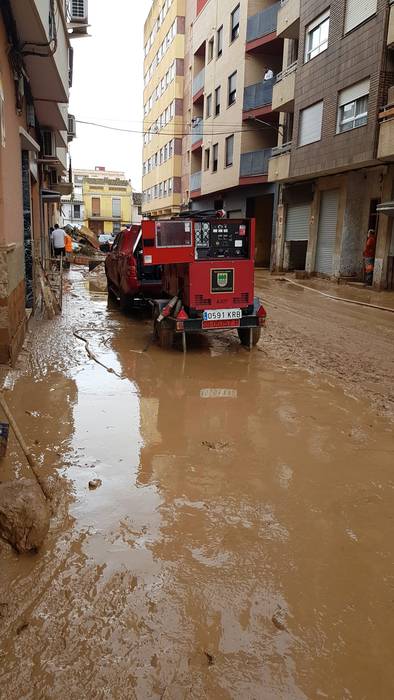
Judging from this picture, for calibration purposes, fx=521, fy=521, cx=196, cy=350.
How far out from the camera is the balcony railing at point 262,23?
2357 centimetres

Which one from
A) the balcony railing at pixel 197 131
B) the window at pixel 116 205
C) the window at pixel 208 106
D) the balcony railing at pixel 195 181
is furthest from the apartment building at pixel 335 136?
the window at pixel 116 205

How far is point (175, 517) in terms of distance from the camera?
342cm

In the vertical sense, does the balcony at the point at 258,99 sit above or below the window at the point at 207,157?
above

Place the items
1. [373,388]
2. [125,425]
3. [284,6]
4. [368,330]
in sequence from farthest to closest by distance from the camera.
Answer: [284,6] → [368,330] → [373,388] → [125,425]

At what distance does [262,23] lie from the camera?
24.2 meters

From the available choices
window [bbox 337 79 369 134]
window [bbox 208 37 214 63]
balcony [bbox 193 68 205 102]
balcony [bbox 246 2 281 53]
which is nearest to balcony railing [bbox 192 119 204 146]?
balcony [bbox 193 68 205 102]

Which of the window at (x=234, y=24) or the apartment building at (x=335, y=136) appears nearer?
the apartment building at (x=335, y=136)

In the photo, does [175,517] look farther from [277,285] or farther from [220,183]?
[220,183]

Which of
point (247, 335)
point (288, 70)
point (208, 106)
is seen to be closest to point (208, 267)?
point (247, 335)

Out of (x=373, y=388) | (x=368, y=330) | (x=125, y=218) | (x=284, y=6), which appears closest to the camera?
(x=373, y=388)

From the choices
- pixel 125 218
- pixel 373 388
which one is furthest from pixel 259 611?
pixel 125 218

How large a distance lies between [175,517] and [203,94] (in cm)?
3455

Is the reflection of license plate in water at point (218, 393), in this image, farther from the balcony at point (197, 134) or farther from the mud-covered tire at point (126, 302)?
the balcony at point (197, 134)

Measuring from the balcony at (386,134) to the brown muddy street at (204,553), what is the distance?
1181 cm
